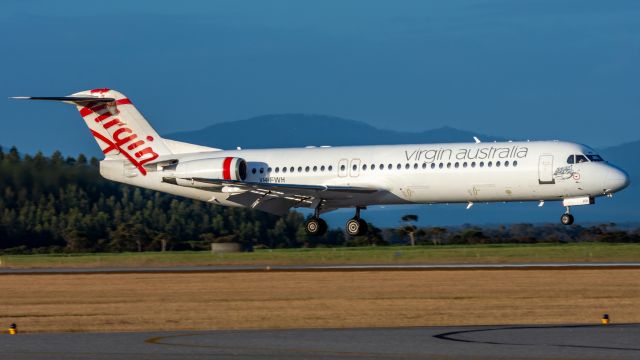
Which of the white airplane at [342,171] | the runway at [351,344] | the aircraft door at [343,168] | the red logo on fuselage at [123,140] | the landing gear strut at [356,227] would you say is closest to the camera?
the runway at [351,344]

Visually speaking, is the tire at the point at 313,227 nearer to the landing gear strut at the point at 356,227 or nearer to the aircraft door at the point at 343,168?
the landing gear strut at the point at 356,227

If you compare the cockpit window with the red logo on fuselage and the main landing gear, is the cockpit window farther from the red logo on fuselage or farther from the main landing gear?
the red logo on fuselage

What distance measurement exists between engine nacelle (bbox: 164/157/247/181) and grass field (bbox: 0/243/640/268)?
3435 millimetres

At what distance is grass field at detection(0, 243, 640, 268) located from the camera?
47406 mm

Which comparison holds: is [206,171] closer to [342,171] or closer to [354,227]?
[342,171]

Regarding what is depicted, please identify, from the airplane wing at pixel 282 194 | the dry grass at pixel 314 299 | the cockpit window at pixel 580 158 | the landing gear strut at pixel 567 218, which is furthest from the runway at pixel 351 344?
the airplane wing at pixel 282 194

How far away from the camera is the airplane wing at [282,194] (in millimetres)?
52781

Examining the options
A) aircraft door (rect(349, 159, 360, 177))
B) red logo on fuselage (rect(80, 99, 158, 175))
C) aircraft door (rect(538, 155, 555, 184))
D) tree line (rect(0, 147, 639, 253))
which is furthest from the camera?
tree line (rect(0, 147, 639, 253))

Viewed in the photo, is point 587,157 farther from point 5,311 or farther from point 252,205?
point 5,311

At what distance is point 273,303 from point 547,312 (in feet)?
24.2

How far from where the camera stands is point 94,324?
26.5m

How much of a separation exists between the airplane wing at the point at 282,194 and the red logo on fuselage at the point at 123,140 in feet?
14.1

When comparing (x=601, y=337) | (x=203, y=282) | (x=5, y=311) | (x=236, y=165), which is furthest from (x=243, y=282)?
(x=601, y=337)

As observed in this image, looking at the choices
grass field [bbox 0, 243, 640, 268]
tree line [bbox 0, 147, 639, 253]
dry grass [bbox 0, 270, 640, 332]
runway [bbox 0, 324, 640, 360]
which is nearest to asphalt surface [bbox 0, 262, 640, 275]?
dry grass [bbox 0, 270, 640, 332]
